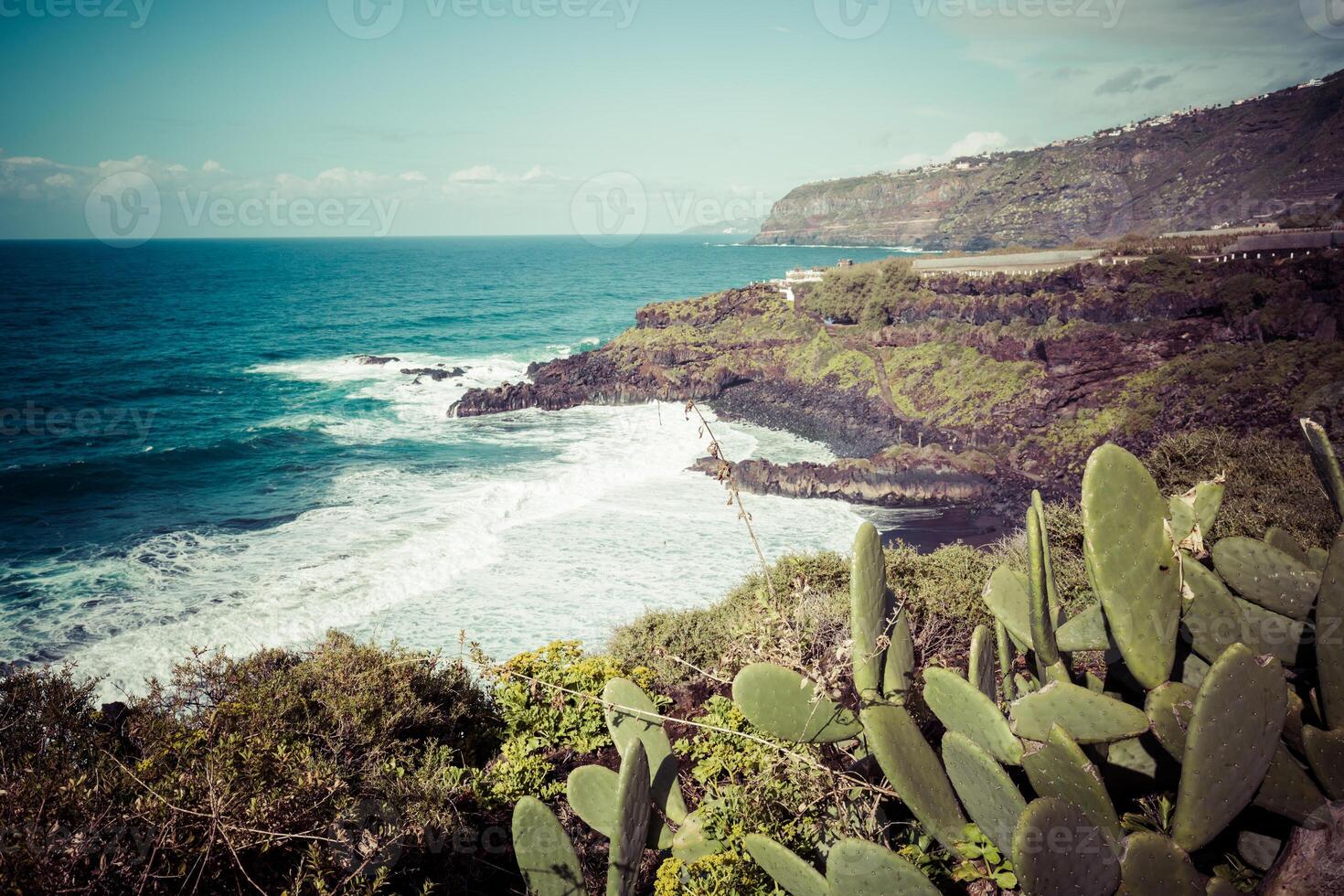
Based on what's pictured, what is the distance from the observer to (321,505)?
66.4ft

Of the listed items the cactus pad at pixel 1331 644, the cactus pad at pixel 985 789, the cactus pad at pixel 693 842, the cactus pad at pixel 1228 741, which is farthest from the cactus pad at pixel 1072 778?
the cactus pad at pixel 693 842

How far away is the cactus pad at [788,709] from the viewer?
3.36 m

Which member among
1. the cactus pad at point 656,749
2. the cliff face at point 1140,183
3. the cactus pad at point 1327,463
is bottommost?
the cactus pad at point 656,749

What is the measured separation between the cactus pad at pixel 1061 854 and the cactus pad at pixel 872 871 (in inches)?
18.4

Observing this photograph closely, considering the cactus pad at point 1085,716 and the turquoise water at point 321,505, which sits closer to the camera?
the cactus pad at point 1085,716

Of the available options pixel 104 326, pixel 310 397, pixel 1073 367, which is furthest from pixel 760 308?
pixel 104 326

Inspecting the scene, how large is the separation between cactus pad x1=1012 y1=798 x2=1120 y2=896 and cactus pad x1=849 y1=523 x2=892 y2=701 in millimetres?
1052

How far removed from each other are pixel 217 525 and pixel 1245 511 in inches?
855

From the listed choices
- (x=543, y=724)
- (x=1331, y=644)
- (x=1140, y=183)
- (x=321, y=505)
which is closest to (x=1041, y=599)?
(x=1331, y=644)

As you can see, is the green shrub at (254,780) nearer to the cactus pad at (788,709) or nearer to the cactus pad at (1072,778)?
the cactus pad at (788,709)

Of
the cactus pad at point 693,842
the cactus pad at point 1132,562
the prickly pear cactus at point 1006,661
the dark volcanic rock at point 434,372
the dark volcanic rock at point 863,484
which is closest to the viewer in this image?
the cactus pad at point 1132,562

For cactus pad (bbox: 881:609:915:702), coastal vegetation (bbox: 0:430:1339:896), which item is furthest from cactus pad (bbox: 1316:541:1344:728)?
cactus pad (bbox: 881:609:915:702)

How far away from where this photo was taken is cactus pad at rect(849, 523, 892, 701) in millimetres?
3090

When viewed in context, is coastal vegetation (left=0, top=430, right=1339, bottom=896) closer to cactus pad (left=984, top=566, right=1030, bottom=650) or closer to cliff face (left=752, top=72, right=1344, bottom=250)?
cactus pad (left=984, top=566, right=1030, bottom=650)
